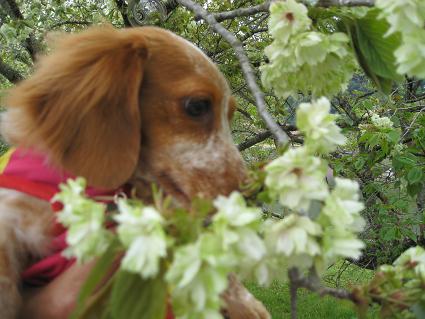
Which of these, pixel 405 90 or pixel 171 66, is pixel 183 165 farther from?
pixel 405 90

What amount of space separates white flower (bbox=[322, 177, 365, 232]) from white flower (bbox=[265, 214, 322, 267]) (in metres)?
0.04

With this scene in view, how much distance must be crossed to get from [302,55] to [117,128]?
2.01ft

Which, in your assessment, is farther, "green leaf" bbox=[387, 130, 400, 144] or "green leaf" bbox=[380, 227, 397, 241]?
"green leaf" bbox=[380, 227, 397, 241]

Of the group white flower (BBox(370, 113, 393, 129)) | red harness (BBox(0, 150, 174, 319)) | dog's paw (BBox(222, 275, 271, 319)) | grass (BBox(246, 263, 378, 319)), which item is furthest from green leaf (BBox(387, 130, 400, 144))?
grass (BBox(246, 263, 378, 319))

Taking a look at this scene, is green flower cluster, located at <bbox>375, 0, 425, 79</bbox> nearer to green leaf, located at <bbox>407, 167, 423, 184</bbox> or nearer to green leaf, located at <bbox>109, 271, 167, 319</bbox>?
green leaf, located at <bbox>109, 271, 167, 319</bbox>

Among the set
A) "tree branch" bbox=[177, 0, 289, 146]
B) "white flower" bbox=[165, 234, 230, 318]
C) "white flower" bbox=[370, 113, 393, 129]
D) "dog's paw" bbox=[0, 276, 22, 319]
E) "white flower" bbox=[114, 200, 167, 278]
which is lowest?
"white flower" bbox=[370, 113, 393, 129]

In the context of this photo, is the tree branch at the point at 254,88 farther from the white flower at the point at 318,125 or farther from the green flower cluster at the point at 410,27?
the green flower cluster at the point at 410,27

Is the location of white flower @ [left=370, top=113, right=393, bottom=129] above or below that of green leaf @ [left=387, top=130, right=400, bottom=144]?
below

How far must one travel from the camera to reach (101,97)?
5.60ft

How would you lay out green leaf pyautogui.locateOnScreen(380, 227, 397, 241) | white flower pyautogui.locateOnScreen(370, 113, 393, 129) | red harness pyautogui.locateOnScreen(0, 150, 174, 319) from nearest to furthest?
red harness pyautogui.locateOnScreen(0, 150, 174, 319) → white flower pyautogui.locateOnScreen(370, 113, 393, 129) → green leaf pyautogui.locateOnScreen(380, 227, 397, 241)

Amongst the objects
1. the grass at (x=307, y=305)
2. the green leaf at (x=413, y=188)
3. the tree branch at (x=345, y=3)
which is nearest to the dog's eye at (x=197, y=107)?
the tree branch at (x=345, y=3)

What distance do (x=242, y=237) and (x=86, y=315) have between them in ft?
1.04

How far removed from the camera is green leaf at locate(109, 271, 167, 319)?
2.93 feet

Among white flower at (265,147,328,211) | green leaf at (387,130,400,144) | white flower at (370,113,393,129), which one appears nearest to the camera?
white flower at (265,147,328,211)
